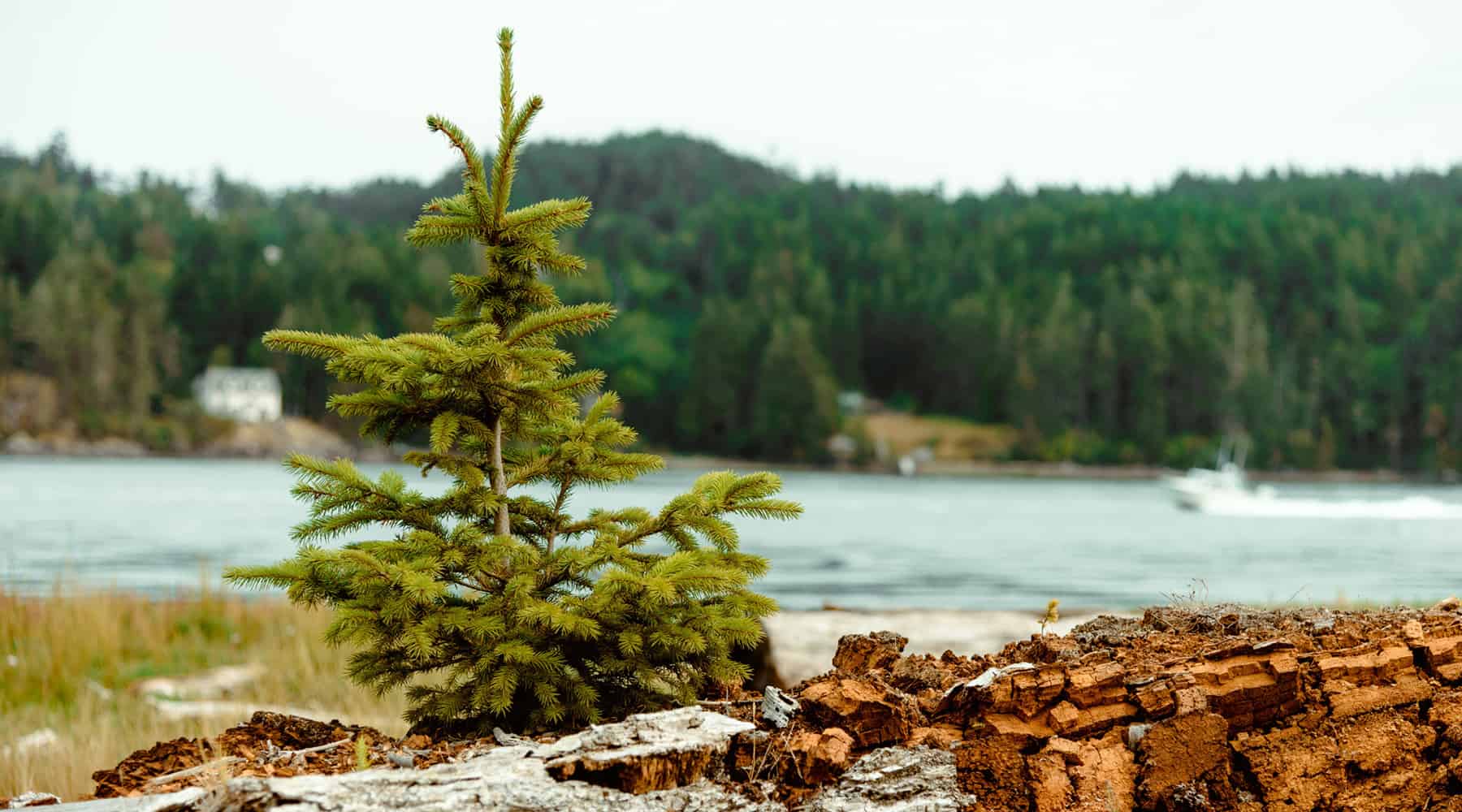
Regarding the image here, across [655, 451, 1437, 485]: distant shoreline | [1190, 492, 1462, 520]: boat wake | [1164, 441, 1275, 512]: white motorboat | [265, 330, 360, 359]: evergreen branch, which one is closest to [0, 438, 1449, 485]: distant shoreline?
[655, 451, 1437, 485]: distant shoreline

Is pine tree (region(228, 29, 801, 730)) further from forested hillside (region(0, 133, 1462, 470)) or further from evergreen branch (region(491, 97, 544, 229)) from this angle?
forested hillside (region(0, 133, 1462, 470))

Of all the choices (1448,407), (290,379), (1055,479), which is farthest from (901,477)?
(290,379)

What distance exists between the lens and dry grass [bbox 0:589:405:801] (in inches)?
316

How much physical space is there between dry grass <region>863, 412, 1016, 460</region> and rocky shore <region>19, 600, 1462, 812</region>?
147m

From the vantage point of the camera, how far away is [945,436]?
155375 millimetres

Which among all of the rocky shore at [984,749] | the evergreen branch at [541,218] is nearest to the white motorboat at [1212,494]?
the rocky shore at [984,749]

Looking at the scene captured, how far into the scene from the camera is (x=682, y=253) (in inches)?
7761

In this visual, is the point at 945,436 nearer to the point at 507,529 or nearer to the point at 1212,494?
the point at 1212,494

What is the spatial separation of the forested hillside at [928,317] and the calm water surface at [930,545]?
41952 mm

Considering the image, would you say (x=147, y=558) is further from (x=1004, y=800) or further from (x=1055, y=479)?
(x=1055, y=479)

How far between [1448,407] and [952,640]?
149m

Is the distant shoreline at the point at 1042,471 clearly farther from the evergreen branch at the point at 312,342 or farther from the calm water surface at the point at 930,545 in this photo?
the evergreen branch at the point at 312,342

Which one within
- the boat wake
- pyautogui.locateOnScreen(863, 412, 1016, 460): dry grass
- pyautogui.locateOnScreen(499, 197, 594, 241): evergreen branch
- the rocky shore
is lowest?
the boat wake

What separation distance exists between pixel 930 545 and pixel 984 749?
4755 cm
